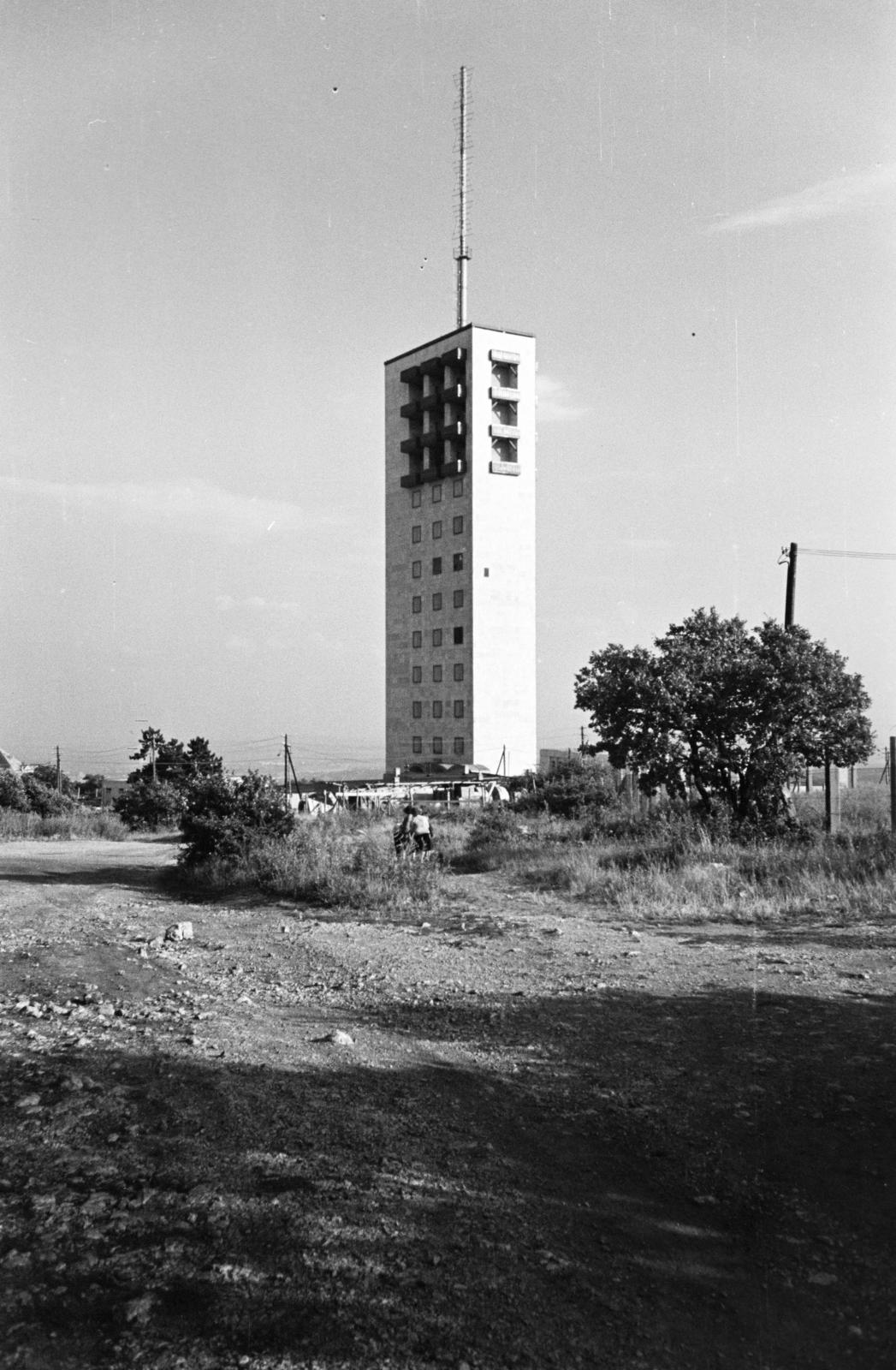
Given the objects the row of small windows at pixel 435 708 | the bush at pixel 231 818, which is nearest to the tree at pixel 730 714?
the bush at pixel 231 818

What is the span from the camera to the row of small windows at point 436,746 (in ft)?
243

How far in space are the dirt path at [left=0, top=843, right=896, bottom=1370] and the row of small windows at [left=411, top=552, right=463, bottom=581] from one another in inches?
2683

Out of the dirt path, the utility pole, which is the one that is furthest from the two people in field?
the utility pole

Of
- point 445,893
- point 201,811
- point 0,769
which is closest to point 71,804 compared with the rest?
point 0,769

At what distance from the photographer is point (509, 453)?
3066 inches

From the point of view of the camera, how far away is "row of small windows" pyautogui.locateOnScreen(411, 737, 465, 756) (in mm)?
73938

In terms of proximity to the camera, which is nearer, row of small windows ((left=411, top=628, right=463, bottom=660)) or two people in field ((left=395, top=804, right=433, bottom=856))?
two people in field ((left=395, top=804, right=433, bottom=856))

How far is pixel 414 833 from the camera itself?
54.0ft

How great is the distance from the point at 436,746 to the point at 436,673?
566 centimetres

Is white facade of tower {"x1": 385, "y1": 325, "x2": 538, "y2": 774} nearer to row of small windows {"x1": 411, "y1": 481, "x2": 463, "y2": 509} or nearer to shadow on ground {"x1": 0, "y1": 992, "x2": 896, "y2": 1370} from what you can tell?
row of small windows {"x1": 411, "y1": 481, "x2": 463, "y2": 509}

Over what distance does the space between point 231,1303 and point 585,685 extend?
1600 cm

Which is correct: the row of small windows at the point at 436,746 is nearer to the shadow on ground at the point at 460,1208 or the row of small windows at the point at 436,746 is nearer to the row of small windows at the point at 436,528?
the row of small windows at the point at 436,528

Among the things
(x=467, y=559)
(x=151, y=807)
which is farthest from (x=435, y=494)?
(x=151, y=807)

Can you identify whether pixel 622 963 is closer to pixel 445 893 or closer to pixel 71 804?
pixel 445 893
